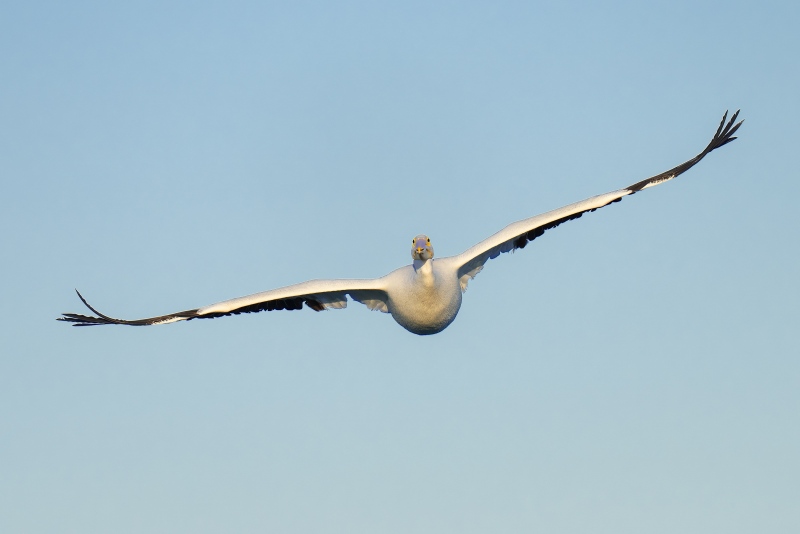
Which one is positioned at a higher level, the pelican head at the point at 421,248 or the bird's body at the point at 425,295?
the pelican head at the point at 421,248

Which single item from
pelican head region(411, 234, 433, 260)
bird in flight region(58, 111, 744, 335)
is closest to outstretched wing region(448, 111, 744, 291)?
bird in flight region(58, 111, 744, 335)

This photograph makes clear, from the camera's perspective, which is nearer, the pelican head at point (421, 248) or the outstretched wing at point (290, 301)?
the pelican head at point (421, 248)

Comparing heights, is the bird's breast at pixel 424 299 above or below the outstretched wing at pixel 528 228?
below

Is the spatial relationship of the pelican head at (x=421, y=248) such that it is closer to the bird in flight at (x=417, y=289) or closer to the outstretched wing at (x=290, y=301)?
the bird in flight at (x=417, y=289)

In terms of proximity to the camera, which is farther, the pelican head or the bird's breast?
the bird's breast

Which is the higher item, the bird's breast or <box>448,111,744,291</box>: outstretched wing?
<box>448,111,744,291</box>: outstretched wing

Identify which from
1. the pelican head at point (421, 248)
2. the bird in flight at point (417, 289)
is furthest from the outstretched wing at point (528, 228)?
the pelican head at point (421, 248)

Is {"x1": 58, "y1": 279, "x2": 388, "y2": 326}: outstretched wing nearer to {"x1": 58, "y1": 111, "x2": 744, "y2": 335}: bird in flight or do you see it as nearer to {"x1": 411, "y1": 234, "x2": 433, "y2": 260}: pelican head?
{"x1": 58, "y1": 111, "x2": 744, "y2": 335}: bird in flight

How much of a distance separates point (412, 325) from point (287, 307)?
245cm

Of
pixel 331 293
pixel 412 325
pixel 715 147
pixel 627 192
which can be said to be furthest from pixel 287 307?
pixel 715 147

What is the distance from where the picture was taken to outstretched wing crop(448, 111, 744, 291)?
2136 cm

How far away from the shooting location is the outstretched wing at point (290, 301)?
21297 millimetres

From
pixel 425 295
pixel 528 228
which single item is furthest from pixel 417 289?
pixel 528 228

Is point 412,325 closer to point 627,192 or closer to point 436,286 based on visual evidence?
point 436,286
